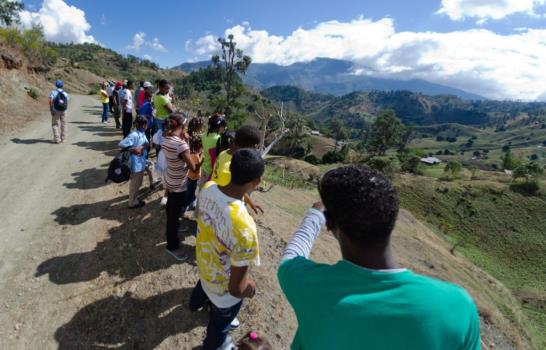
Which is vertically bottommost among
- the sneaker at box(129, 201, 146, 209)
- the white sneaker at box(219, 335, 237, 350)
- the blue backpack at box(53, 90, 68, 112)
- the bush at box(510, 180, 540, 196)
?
the bush at box(510, 180, 540, 196)

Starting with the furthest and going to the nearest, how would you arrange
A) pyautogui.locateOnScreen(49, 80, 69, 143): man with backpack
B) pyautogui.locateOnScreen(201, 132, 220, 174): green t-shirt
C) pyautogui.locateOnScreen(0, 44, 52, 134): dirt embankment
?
1. pyautogui.locateOnScreen(0, 44, 52, 134): dirt embankment
2. pyautogui.locateOnScreen(49, 80, 69, 143): man with backpack
3. pyautogui.locateOnScreen(201, 132, 220, 174): green t-shirt

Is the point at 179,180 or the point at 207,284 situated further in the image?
the point at 179,180

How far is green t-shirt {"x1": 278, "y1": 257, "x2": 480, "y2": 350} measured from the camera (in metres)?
1.15

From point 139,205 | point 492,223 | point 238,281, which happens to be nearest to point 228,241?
point 238,281

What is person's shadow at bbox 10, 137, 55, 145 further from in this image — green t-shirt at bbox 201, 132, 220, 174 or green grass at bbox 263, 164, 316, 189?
green grass at bbox 263, 164, 316, 189

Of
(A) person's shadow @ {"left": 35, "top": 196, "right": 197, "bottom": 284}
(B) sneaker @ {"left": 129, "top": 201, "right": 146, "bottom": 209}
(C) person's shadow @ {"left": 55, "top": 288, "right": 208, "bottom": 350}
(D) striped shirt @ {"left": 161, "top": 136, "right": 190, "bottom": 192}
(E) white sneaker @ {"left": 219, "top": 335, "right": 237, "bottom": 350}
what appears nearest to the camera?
(E) white sneaker @ {"left": 219, "top": 335, "right": 237, "bottom": 350}

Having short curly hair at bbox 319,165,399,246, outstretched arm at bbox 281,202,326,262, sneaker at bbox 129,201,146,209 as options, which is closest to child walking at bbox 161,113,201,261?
sneaker at bbox 129,201,146,209

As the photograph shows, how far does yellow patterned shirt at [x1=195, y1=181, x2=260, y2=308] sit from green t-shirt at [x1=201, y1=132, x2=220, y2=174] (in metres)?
2.33

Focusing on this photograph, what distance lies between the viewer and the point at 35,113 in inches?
570

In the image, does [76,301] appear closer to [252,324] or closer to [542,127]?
[252,324]

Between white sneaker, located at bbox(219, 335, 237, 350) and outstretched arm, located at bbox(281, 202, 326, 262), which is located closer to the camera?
outstretched arm, located at bbox(281, 202, 326, 262)

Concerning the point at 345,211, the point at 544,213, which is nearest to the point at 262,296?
the point at 345,211

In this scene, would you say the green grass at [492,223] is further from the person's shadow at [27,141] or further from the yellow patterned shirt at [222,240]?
the person's shadow at [27,141]

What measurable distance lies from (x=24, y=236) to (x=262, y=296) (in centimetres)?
409
